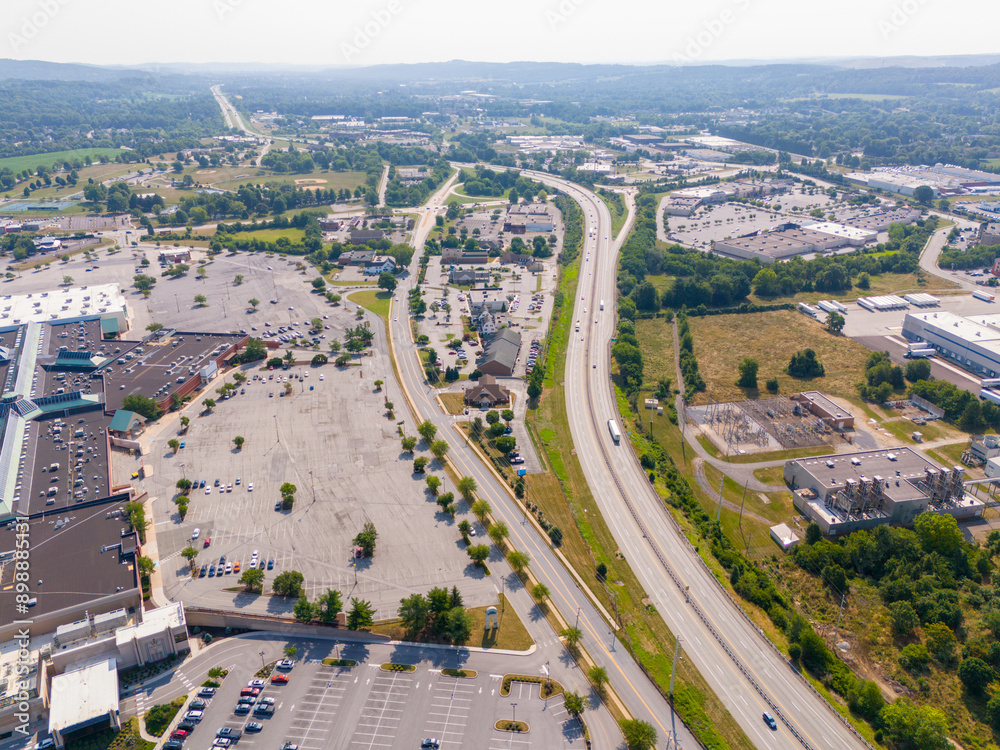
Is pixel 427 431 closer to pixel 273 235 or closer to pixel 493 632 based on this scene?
pixel 493 632

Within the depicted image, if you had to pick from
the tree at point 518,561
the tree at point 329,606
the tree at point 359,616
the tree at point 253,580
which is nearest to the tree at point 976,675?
the tree at point 518,561

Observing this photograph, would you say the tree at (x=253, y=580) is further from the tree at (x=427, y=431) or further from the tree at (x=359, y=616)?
the tree at (x=427, y=431)

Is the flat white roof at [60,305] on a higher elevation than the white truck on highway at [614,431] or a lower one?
higher

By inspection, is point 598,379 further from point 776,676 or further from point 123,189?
point 123,189

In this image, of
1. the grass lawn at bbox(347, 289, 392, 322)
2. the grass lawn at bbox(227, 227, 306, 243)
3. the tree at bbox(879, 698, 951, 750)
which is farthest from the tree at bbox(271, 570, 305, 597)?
the grass lawn at bbox(227, 227, 306, 243)

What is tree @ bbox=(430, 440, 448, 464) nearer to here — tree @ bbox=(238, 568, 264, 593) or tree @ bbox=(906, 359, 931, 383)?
tree @ bbox=(238, 568, 264, 593)

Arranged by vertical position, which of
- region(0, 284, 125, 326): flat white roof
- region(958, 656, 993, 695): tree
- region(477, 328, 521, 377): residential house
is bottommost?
region(958, 656, 993, 695): tree
